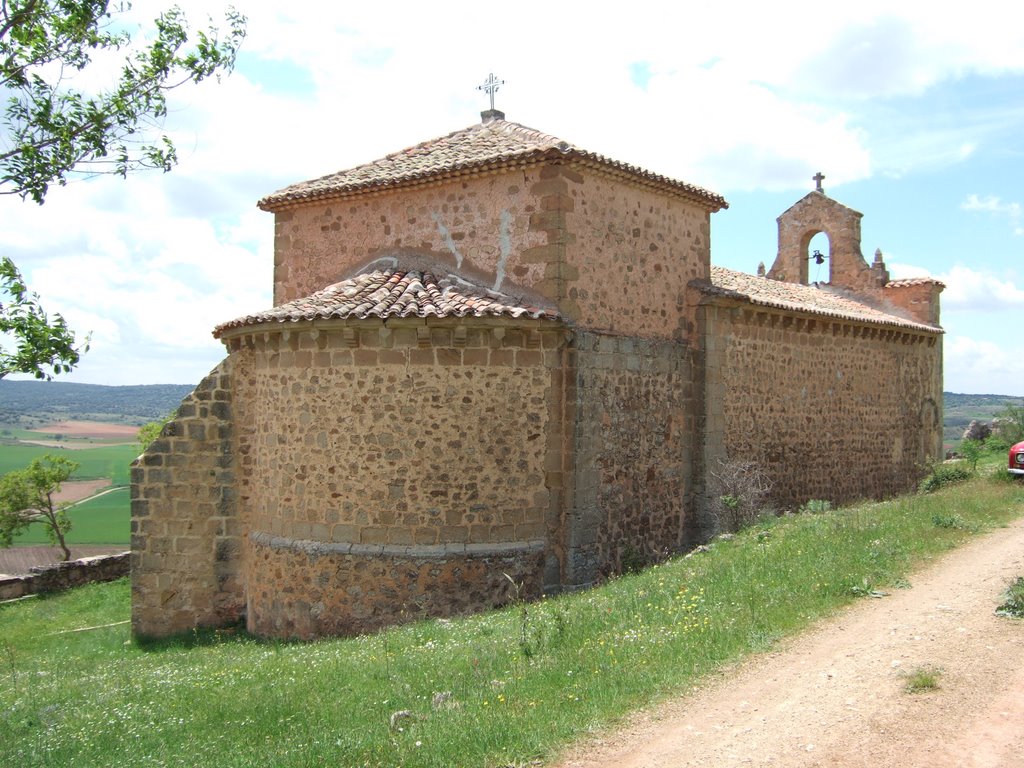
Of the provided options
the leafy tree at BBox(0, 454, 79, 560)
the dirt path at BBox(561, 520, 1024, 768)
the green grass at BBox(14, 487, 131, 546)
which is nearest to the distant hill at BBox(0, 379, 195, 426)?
the green grass at BBox(14, 487, 131, 546)

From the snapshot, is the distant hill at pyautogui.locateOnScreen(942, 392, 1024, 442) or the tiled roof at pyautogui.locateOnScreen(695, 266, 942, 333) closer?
the tiled roof at pyautogui.locateOnScreen(695, 266, 942, 333)

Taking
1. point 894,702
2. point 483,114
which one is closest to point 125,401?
point 483,114

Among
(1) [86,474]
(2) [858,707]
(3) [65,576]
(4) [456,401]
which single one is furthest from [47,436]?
(2) [858,707]

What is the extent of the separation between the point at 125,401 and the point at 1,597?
115 meters

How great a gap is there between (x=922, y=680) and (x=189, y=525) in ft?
30.1

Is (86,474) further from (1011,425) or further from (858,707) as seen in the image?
(858,707)

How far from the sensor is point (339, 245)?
12.5 m

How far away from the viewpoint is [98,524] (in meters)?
45.9

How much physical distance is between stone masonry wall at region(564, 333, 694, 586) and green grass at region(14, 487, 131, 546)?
31146 millimetres

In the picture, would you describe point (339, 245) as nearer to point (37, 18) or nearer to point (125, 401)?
point (37, 18)

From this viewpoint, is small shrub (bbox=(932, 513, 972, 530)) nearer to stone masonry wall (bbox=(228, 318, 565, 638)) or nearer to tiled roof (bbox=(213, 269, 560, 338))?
stone masonry wall (bbox=(228, 318, 565, 638))

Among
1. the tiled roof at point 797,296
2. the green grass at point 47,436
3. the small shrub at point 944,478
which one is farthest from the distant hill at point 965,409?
the green grass at point 47,436

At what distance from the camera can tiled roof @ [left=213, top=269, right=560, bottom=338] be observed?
9.66 meters

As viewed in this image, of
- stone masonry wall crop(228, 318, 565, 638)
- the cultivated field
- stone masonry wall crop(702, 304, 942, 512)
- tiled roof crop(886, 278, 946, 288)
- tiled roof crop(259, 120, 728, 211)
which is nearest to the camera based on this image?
stone masonry wall crop(228, 318, 565, 638)
